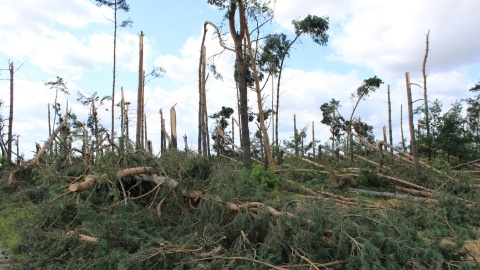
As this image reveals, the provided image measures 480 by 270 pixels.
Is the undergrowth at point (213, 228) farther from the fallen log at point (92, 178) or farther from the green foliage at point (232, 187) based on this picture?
the fallen log at point (92, 178)

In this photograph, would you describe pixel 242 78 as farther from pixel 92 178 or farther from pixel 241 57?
pixel 92 178

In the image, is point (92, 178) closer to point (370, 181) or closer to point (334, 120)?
point (370, 181)

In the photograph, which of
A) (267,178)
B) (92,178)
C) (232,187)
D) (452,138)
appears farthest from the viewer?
(452,138)

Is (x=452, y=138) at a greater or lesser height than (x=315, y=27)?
lesser

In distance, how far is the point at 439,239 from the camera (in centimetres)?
477

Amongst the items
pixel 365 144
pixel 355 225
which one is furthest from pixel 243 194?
pixel 365 144

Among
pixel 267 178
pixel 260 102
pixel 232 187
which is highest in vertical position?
pixel 260 102

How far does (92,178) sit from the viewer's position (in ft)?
20.9

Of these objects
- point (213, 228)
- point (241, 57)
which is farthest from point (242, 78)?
point (213, 228)

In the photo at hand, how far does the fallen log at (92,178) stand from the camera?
6055 mm

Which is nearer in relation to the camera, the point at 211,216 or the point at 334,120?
the point at 211,216

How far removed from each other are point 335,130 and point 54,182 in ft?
56.4

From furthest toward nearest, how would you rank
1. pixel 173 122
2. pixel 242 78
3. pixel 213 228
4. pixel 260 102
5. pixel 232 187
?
pixel 173 122 → pixel 260 102 → pixel 242 78 → pixel 232 187 → pixel 213 228

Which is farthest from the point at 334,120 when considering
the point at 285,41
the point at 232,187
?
the point at 232,187
